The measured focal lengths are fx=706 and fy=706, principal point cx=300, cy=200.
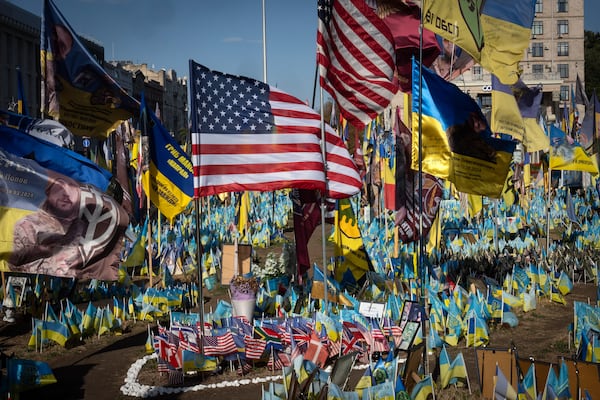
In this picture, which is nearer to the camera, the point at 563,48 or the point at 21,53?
the point at 21,53

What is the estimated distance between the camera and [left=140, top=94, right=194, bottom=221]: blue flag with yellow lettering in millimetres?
15258

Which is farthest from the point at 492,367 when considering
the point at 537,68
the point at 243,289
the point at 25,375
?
the point at 537,68

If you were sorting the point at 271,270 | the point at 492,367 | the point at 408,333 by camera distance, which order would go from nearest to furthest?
the point at 492,367 → the point at 408,333 → the point at 271,270

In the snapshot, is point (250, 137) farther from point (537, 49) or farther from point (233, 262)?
point (537, 49)

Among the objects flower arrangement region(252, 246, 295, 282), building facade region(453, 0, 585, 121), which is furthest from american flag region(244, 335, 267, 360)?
building facade region(453, 0, 585, 121)

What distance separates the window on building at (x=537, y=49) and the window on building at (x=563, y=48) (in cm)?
172

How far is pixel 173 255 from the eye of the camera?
67.6 feet

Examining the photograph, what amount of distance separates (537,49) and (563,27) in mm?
3377

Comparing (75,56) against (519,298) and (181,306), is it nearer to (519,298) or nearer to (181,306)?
(181,306)

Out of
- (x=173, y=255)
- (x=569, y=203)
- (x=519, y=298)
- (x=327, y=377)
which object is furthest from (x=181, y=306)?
(x=569, y=203)

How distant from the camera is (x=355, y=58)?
1052 centimetres

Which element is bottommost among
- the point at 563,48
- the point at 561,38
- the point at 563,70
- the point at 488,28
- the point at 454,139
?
the point at 454,139

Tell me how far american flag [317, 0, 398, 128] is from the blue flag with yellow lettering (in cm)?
581

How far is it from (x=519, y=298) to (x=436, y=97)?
230 inches
